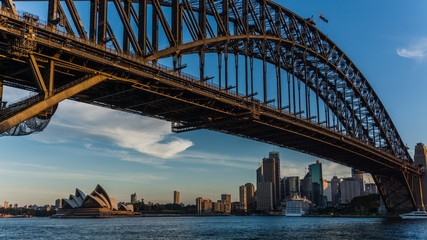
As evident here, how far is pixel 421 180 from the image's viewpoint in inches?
4385

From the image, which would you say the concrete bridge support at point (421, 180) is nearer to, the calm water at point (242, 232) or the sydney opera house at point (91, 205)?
the calm water at point (242, 232)

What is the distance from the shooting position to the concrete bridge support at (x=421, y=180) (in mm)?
110188

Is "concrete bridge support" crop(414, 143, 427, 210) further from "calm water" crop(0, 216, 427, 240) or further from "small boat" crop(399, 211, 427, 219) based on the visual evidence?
"calm water" crop(0, 216, 427, 240)

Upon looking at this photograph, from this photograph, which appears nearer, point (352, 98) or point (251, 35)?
point (251, 35)

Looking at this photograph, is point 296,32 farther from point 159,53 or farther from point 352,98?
point 159,53

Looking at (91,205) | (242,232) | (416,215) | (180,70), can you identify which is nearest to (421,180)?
(416,215)

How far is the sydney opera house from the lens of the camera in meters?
173

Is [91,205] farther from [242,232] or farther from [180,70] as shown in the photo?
[180,70]

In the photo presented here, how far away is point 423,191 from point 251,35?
75.8 metres

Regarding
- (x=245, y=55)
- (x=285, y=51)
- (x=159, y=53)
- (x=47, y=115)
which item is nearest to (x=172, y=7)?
(x=159, y=53)

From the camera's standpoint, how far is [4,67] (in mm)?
32625

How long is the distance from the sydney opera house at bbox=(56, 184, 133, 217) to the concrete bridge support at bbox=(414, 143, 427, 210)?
356 ft

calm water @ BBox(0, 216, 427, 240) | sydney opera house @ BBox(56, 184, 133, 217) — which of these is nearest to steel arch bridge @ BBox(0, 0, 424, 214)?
calm water @ BBox(0, 216, 427, 240)

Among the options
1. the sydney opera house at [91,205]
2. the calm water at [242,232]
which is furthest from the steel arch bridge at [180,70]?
the sydney opera house at [91,205]
